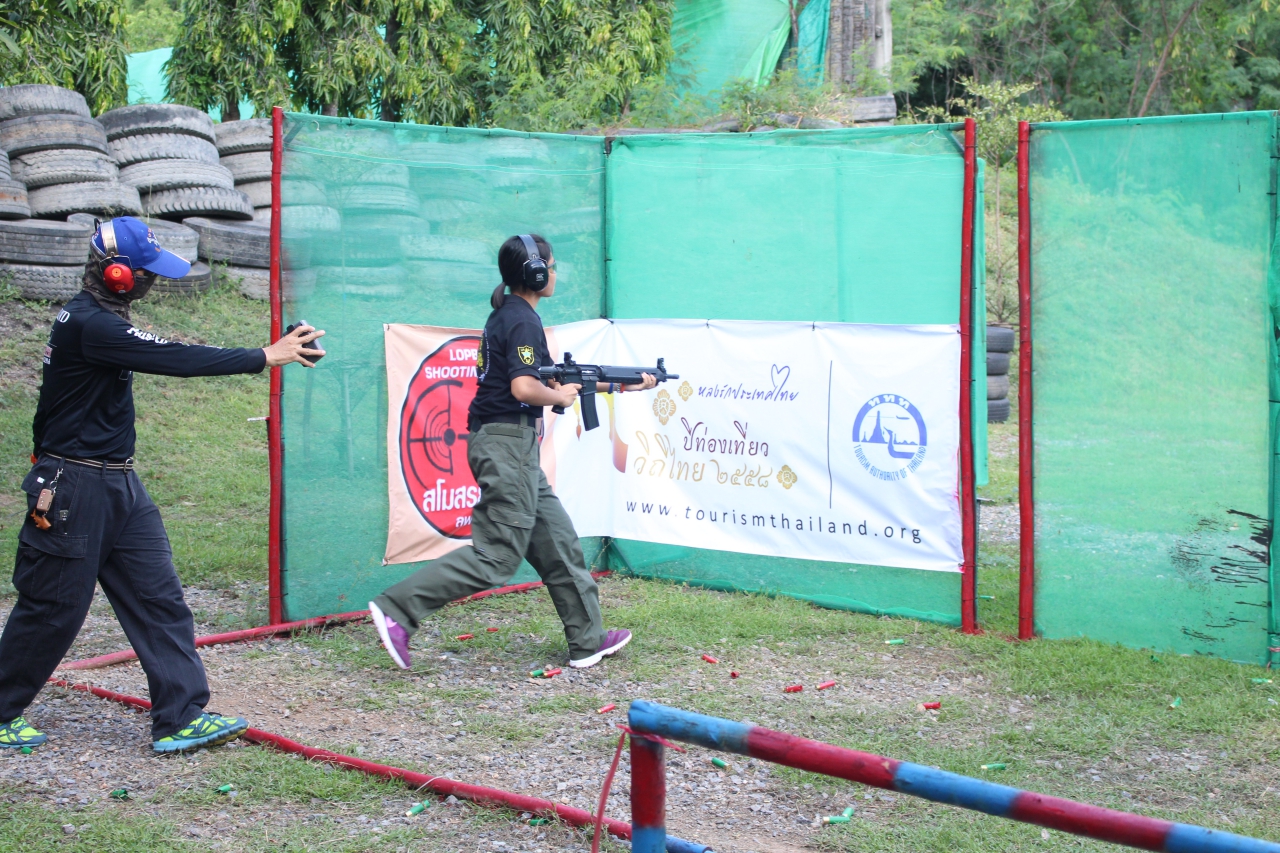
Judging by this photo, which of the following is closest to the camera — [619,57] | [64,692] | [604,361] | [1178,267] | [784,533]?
[64,692]

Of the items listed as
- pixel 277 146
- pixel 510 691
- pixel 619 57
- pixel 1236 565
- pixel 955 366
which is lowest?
pixel 510 691

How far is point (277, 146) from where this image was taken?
5449 millimetres

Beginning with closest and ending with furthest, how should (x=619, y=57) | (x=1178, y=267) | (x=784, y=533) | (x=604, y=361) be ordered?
(x=1178, y=267), (x=784, y=533), (x=604, y=361), (x=619, y=57)

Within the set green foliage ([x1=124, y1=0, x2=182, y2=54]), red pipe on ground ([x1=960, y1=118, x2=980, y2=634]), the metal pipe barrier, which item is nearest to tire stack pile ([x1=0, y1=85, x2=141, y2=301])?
the metal pipe barrier

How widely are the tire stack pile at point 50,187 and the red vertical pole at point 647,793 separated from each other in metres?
9.95

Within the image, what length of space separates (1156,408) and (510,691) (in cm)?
330

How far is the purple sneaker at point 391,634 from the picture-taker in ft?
16.4

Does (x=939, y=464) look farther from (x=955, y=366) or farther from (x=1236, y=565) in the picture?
(x=1236, y=565)

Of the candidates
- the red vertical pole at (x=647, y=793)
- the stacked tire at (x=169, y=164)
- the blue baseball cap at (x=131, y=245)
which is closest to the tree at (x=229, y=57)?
the stacked tire at (x=169, y=164)

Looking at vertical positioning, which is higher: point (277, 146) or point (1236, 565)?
point (277, 146)

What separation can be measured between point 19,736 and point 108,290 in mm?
1703

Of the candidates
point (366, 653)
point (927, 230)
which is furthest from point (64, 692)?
point (927, 230)

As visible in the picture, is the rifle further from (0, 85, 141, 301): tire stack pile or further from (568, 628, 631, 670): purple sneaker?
(0, 85, 141, 301): tire stack pile

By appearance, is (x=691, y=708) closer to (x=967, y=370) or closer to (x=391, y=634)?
(x=391, y=634)
